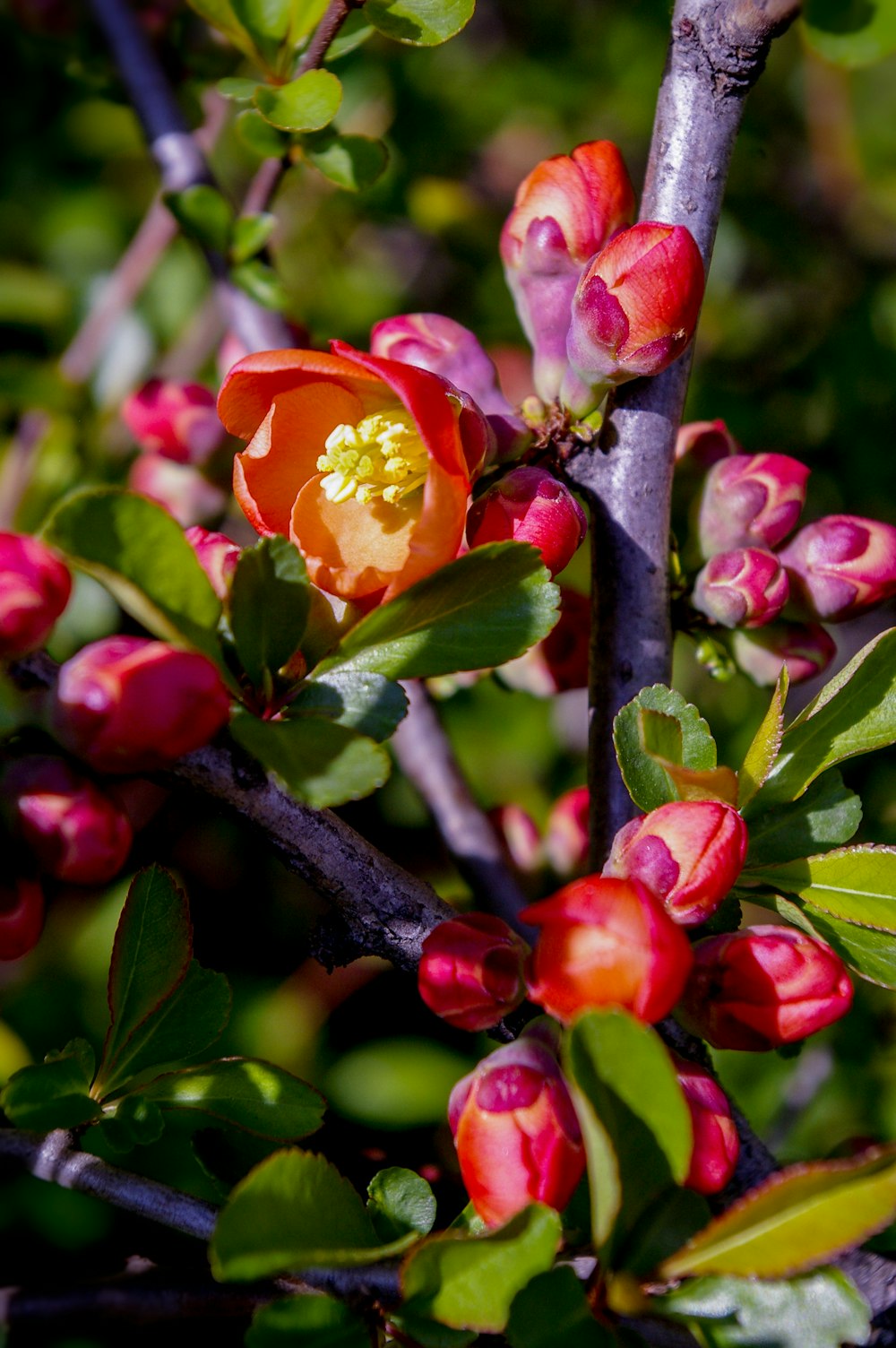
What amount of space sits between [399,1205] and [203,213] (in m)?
0.99

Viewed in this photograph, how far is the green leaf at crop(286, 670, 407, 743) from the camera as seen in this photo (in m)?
0.73

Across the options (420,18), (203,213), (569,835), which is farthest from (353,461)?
(569,835)

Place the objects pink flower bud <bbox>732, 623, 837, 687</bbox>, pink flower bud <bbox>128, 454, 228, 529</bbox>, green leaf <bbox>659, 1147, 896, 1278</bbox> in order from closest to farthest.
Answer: green leaf <bbox>659, 1147, 896, 1278</bbox> → pink flower bud <bbox>732, 623, 837, 687</bbox> → pink flower bud <bbox>128, 454, 228, 529</bbox>

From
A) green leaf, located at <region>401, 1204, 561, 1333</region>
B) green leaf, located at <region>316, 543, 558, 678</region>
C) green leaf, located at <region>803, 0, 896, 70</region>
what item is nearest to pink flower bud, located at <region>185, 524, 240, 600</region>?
green leaf, located at <region>316, 543, 558, 678</region>

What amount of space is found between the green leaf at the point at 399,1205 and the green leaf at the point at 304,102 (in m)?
0.84

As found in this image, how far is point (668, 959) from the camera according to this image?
0.67 metres

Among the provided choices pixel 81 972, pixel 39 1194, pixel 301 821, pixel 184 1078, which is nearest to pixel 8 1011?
pixel 81 972

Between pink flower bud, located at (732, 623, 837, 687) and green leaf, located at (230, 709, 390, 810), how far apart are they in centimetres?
52

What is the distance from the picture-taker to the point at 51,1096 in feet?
2.59

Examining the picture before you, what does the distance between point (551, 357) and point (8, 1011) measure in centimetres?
123

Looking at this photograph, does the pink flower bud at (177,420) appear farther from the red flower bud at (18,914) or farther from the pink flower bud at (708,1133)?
the pink flower bud at (708,1133)

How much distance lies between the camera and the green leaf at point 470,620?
73 centimetres

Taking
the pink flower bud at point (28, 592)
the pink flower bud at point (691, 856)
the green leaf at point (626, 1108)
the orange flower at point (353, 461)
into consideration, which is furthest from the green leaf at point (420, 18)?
the green leaf at point (626, 1108)

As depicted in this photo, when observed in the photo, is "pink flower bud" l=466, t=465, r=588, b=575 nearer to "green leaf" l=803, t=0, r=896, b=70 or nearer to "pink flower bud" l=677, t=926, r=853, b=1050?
"pink flower bud" l=677, t=926, r=853, b=1050
